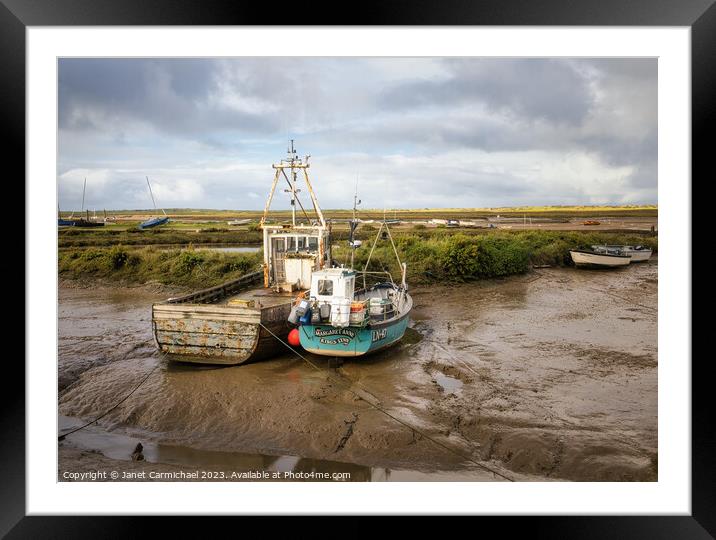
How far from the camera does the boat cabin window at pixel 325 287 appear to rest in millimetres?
7867

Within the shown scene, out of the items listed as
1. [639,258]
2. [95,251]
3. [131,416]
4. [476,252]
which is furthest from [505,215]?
[131,416]

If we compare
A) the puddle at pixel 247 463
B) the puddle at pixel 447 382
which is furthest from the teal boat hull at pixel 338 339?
the puddle at pixel 247 463

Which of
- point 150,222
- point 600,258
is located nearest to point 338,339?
point 150,222

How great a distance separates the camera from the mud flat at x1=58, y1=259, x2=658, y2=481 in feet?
17.3

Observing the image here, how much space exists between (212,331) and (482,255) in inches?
383

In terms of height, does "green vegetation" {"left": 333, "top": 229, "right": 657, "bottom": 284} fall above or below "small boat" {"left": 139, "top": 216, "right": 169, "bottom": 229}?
below

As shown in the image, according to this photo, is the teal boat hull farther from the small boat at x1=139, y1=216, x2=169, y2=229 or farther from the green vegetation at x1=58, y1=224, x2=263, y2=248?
the small boat at x1=139, y1=216, x2=169, y2=229

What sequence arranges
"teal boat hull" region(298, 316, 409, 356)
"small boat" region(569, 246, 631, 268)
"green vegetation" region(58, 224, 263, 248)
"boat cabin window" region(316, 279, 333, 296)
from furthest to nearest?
"small boat" region(569, 246, 631, 268)
"green vegetation" region(58, 224, 263, 248)
"boat cabin window" region(316, 279, 333, 296)
"teal boat hull" region(298, 316, 409, 356)

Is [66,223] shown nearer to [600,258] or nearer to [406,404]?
[406,404]

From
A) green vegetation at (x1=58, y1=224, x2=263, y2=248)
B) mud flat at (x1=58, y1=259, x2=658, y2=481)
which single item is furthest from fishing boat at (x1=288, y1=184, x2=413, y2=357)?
green vegetation at (x1=58, y1=224, x2=263, y2=248)

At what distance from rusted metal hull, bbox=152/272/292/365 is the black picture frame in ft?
8.52

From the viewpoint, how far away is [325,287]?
7957 millimetres
